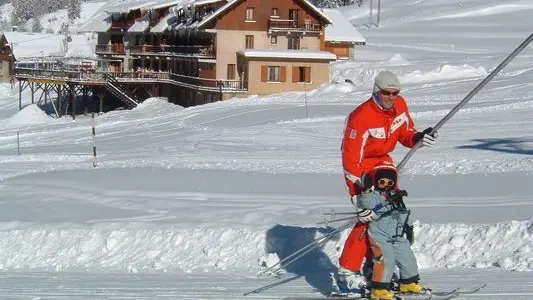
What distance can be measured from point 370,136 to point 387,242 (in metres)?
0.90

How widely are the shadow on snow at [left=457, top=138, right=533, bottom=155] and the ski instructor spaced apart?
14939 mm

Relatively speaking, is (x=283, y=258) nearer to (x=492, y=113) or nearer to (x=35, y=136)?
(x=492, y=113)

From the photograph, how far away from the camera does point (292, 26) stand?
2197 inches

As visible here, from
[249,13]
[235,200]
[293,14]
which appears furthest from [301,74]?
[235,200]

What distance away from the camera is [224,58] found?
177 feet

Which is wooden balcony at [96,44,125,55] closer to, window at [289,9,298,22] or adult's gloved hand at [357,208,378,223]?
window at [289,9,298,22]

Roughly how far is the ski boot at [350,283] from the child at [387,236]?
26 centimetres

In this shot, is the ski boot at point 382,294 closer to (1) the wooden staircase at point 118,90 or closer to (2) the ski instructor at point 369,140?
(2) the ski instructor at point 369,140

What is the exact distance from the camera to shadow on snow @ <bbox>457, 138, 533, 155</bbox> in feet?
73.9

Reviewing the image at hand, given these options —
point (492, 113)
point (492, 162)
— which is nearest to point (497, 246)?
point (492, 162)

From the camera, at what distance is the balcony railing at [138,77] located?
51.9 metres

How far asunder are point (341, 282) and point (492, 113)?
25.3 metres

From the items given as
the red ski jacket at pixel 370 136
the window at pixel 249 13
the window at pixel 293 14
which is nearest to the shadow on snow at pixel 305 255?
the red ski jacket at pixel 370 136

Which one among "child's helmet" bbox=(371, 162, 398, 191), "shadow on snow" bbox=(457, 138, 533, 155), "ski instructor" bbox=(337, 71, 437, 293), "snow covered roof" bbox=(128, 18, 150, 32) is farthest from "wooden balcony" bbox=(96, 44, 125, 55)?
"child's helmet" bbox=(371, 162, 398, 191)
